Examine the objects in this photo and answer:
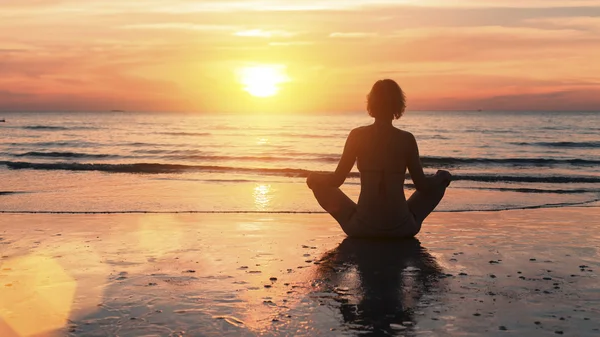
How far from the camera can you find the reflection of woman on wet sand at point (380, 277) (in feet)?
16.8

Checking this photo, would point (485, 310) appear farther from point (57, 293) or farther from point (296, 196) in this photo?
point (296, 196)

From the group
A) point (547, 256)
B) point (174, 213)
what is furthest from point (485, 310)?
point (174, 213)

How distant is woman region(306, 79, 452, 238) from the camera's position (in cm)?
769

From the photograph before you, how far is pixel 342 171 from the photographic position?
7.96 metres

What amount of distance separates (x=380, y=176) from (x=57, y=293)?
3873 millimetres

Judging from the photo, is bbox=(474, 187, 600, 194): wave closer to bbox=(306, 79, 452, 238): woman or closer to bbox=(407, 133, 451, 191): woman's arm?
bbox=(407, 133, 451, 191): woman's arm

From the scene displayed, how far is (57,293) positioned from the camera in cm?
579

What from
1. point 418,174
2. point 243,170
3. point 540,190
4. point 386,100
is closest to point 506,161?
point 540,190

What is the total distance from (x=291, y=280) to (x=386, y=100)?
2548mm

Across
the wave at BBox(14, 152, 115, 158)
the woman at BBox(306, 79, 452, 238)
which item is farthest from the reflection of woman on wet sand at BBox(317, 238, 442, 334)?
the wave at BBox(14, 152, 115, 158)

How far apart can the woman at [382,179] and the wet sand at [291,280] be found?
30cm

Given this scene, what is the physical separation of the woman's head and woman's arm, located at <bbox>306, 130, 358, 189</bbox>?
409 millimetres

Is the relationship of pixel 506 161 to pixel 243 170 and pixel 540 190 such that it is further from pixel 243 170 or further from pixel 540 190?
pixel 243 170

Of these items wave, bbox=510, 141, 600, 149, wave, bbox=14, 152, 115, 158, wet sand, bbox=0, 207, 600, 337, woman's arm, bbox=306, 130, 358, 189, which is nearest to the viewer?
wet sand, bbox=0, 207, 600, 337
